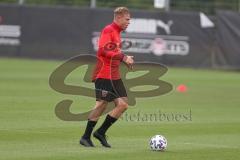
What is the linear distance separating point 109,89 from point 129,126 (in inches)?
132

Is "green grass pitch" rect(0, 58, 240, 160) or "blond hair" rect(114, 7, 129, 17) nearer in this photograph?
"green grass pitch" rect(0, 58, 240, 160)

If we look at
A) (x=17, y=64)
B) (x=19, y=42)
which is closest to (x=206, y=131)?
(x=17, y=64)

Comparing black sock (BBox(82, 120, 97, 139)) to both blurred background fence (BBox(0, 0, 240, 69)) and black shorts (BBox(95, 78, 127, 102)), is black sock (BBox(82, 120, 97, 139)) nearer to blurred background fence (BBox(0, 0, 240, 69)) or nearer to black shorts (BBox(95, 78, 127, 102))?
black shorts (BBox(95, 78, 127, 102))

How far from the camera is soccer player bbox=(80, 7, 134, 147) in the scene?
1296 cm

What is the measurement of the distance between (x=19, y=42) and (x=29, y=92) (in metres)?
16.1

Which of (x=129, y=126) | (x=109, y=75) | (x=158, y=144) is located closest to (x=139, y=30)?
(x=129, y=126)

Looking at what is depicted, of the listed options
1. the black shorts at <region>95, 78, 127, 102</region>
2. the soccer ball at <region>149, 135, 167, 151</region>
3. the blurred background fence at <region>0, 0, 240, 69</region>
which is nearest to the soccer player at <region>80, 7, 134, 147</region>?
the black shorts at <region>95, 78, 127, 102</region>

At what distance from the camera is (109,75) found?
13.1m

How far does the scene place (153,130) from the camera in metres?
15.8

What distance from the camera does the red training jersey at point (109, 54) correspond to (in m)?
12.9

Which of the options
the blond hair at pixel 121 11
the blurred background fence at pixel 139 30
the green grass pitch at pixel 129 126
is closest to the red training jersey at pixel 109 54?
the blond hair at pixel 121 11

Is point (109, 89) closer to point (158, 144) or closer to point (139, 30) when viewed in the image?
point (158, 144)

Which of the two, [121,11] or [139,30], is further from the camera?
[139,30]

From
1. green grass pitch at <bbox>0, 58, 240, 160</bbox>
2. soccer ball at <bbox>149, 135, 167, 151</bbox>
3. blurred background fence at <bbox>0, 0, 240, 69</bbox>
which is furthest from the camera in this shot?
blurred background fence at <bbox>0, 0, 240, 69</bbox>
